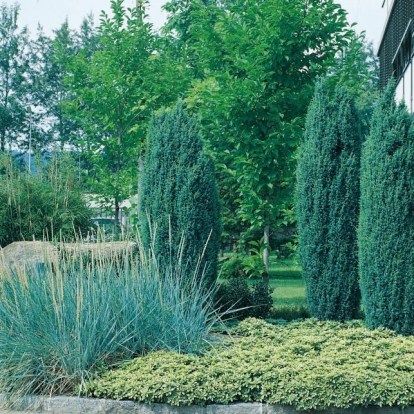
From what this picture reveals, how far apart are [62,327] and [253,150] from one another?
4978 millimetres

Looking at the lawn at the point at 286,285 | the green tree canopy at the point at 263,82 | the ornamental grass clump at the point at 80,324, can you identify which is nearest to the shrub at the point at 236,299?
the green tree canopy at the point at 263,82

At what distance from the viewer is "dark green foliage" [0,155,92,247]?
1119 cm

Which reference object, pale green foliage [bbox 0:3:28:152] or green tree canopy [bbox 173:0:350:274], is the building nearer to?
green tree canopy [bbox 173:0:350:274]

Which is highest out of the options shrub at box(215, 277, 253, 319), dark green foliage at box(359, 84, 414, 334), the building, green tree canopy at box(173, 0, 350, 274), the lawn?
the building

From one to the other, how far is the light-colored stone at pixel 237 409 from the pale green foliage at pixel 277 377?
0.17ft

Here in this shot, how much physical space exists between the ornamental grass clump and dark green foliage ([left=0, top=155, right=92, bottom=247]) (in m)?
4.97

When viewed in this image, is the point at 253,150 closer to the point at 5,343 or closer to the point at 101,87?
the point at 101,87

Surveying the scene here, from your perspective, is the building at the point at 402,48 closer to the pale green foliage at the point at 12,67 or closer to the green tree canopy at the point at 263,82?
the green tree canopy at the point at 263,82

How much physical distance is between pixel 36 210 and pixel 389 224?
6.74 m

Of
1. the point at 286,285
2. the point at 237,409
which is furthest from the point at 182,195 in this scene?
the point at 286,285

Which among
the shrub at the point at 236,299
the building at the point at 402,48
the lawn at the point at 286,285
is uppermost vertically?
the building at the point at 402,48

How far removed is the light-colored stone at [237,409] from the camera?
5.11 meters

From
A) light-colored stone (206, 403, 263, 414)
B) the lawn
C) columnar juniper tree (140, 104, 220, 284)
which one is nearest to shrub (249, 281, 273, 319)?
columnar juniper tree (140, 104, 220, 284)

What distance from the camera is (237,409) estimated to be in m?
5.11
